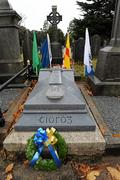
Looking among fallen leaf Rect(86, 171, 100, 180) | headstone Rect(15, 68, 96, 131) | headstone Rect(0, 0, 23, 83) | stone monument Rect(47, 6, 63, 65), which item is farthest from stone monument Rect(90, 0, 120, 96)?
stone monument Rect(47, 6, 63, 65)

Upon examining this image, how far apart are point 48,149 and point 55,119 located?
542 millimetres

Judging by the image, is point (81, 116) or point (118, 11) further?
point (118, 11)

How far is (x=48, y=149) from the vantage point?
2.78 meters

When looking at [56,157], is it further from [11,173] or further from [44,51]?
[44,51]

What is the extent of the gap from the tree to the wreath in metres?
22.5

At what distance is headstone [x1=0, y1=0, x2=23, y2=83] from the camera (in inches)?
239

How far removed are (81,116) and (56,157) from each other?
31.1 inches

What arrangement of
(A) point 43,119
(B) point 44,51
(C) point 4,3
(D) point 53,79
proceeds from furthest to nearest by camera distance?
(B) point 44,51 < (C) point 4,3 < (D) point 53,79 < (A) point 43,119

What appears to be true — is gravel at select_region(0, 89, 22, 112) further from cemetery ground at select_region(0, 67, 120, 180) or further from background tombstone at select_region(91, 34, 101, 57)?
background tombstone at select_region(91, 34, 101, 57)

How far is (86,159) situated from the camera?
2936 millimetres

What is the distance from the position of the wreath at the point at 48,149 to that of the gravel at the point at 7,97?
6.07ft

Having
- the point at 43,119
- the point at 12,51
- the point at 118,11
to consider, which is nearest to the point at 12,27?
the point at 12,51

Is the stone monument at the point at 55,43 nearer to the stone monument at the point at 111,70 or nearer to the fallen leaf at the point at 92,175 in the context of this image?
the stone monument at the point at 111,70

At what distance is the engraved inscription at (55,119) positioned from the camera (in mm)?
3158
